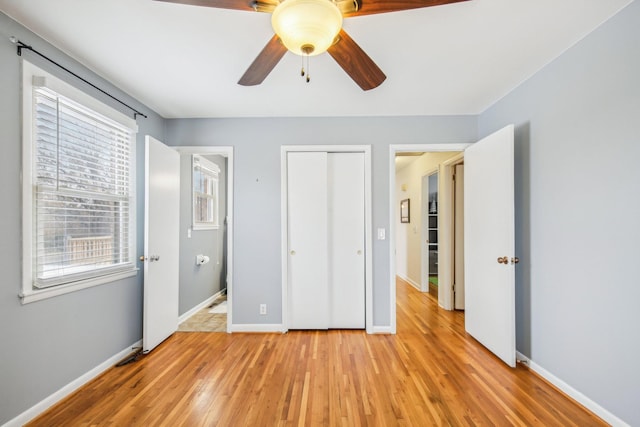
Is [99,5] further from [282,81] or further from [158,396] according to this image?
[158,396]

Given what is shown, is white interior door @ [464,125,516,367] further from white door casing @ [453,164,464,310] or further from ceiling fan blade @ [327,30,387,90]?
ceiling fan blade @ [327,30,387,90]

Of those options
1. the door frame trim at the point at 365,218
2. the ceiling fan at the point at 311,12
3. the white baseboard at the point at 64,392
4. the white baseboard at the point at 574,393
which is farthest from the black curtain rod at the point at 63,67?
the white baseboard at the point at 574,393

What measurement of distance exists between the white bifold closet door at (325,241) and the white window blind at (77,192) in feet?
5.35

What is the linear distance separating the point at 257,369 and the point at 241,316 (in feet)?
2.91

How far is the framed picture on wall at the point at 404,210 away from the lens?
5.81 m

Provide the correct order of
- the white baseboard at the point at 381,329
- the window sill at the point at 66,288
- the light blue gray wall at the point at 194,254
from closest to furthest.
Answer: the window sill at the point at 66,288 < the white baseboard at the point at 381,329 < the light blue gray wall at the point at 194,254

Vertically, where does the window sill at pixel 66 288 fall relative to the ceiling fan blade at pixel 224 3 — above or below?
below

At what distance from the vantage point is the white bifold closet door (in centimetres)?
318

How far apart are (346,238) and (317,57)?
189cm

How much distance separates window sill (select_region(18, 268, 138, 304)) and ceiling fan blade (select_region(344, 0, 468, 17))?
244cm

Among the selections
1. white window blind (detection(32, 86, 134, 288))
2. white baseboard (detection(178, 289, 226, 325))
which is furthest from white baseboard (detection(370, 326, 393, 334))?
white window blind (detection(32, 86, 134, 288))

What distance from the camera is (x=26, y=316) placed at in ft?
5.72

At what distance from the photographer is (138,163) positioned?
2764mm

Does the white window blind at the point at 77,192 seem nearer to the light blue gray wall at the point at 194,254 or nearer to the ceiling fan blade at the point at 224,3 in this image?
the light blue gray wall at the point at 194,254
